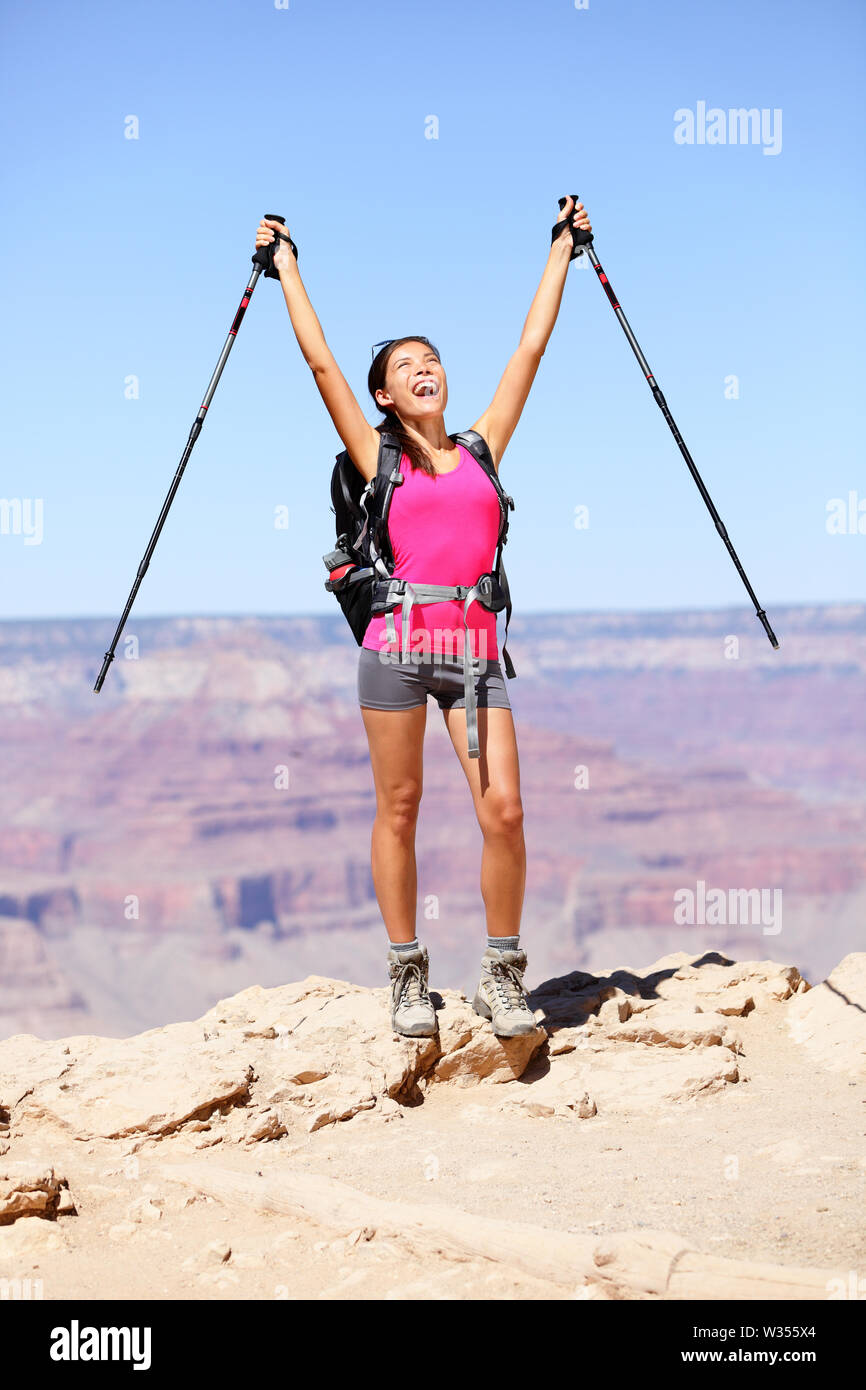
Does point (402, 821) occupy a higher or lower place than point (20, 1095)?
higher

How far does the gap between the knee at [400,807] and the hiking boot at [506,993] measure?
0.67 metres

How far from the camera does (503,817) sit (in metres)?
5.20

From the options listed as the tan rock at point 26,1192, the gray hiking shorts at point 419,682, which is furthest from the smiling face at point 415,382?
the tan rock at point 26,1192

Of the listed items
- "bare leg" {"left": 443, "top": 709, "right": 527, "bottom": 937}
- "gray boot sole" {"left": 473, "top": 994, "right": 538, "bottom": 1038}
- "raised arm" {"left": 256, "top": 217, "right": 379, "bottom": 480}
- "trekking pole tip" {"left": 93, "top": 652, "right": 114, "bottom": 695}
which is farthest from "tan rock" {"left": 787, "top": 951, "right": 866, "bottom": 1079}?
"trekking pole tip" {"left": 93, "top": 652, "right": 114, "bottom": 695}

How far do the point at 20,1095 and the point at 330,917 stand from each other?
297 ft

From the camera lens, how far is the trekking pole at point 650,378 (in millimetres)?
5578

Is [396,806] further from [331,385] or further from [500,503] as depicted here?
[331,385]

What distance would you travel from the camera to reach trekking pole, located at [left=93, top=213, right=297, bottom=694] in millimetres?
5395

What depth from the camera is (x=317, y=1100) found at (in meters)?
5.17

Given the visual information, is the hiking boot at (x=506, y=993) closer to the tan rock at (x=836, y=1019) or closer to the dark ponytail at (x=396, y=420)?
the tan rock at (x=836, y=1019)

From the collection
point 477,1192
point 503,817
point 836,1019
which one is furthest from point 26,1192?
point 836,1019

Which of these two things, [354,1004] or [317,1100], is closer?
[317,1100]

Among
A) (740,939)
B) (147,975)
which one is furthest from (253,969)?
(740,939)

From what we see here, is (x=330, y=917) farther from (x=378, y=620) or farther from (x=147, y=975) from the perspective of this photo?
(x=378, y=620)
